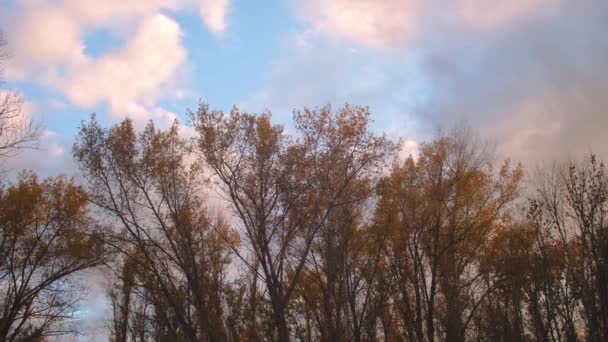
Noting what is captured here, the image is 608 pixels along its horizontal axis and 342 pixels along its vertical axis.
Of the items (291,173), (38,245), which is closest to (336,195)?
(291,173)

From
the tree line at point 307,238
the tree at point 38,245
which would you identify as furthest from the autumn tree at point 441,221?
the tree at point 38,245

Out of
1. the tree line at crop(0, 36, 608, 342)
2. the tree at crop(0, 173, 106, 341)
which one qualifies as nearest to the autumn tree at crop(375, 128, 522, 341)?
the tree line at crop(0, 36, 608, 342)

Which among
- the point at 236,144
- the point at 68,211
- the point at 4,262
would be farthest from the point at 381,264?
the point at 4,262

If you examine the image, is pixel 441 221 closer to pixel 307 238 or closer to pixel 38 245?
pixel 307 238

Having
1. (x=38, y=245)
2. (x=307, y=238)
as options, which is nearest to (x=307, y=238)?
(x=307, y=238)

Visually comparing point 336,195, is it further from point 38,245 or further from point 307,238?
point 38,245

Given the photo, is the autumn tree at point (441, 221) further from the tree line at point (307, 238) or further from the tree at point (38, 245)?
the tree at point (38, 245)

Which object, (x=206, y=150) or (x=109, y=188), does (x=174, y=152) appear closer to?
(x=206, y=150)

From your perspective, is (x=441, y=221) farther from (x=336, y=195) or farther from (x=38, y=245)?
(x=38, y=245)

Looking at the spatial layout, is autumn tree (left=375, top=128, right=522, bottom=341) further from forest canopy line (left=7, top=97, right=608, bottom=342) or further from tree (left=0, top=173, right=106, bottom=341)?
tree (left=0, top=173, right=106, bottom=341)

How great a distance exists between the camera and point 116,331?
111 feet

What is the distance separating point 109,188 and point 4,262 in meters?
6.52

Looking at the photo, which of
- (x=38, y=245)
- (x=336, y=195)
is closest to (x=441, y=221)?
(x=336, y=195)

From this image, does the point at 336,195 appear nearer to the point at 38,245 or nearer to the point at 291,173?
the point at 291,173
